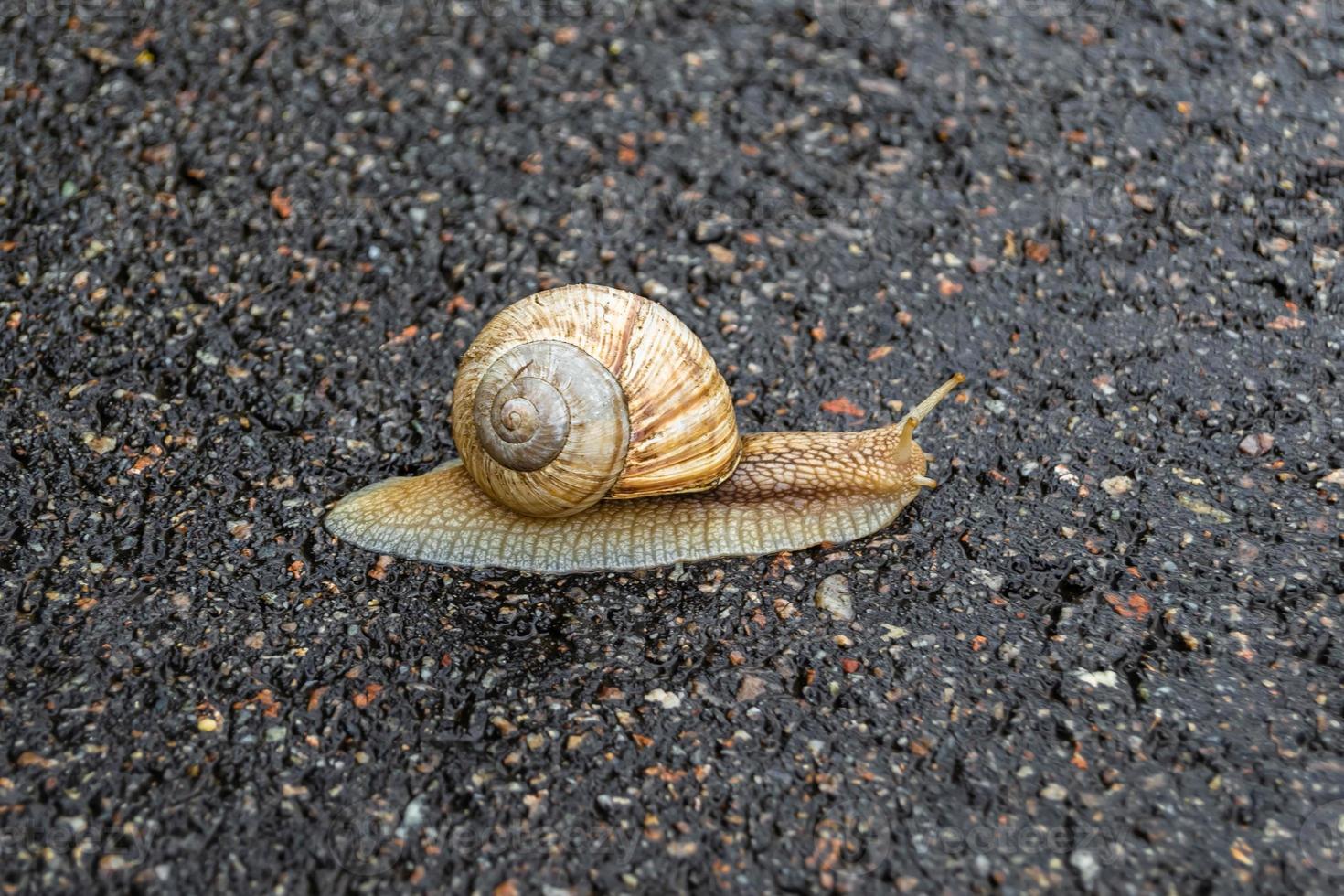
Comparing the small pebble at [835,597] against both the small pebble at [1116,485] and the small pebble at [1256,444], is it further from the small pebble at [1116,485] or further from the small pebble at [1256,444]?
the small pebble at [1256,444]

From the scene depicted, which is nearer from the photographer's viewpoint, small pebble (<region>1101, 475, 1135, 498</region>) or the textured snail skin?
the textured snail skin

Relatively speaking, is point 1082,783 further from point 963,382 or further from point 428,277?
point 428,277

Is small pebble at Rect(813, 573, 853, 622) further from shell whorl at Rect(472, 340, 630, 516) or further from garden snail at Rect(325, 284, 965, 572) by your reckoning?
shell whorl at Rect(472, 340, 630, 516)

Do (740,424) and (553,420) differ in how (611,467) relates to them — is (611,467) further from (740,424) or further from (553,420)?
(740,424)

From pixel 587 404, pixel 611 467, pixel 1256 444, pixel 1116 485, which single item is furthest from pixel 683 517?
pixel 1256 444

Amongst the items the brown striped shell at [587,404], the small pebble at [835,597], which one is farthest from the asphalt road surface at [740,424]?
the brown striped shell at [587,404]

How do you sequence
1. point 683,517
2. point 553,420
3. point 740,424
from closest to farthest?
point 553,420
point 683,517
point 740,424

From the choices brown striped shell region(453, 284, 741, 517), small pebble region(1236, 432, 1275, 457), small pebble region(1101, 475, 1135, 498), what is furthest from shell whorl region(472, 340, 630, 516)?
small pebble region(1236, 432, 1275, 457)

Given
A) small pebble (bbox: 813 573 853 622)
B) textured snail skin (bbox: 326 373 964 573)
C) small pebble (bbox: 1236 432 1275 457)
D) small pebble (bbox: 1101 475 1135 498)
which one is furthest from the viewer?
small pebble (bbox: 1236 432 1275 457)
